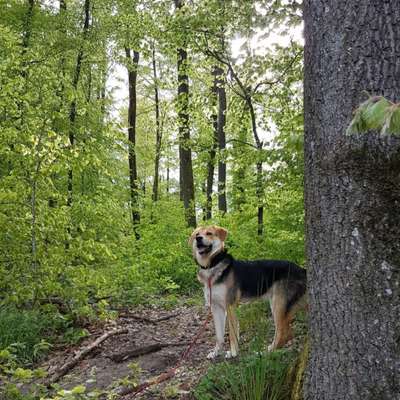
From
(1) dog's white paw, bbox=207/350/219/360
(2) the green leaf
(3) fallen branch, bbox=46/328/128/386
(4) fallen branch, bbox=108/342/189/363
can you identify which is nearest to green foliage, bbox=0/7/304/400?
(2) the green leaf

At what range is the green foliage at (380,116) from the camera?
1.25m

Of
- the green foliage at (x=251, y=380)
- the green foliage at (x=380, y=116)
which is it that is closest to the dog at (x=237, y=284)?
the green foliage at (x=251, y=380)

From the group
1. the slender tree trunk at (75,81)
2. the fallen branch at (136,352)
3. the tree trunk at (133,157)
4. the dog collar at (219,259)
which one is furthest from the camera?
the tree trunk at (133,157)

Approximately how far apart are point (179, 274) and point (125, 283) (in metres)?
1.56

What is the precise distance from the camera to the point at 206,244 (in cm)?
529

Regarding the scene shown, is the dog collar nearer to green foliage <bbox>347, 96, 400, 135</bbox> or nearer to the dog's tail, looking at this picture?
the dog's tail

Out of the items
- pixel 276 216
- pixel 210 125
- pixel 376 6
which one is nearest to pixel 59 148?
pixel 276 216

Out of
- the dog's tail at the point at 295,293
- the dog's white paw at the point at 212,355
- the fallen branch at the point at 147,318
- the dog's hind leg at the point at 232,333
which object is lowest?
the fallen branch at the point at 147,318

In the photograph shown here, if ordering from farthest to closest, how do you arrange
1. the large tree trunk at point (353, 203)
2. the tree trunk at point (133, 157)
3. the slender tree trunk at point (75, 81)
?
the tree trunk at point (133, 157) < the slender tree trunk at point (75, 81) < the large tree trunk at point (353, 203)

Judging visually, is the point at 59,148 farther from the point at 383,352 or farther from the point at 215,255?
the point at 383,352

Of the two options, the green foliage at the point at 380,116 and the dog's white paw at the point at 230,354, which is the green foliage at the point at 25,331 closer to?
the dog's white paw at the point at 230,354

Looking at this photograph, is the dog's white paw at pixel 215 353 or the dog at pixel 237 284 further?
the dog's white paw at pixel 215 353

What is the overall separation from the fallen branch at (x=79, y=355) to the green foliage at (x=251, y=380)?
7.55 feet

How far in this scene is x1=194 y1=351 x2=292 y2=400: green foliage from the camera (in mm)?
3174
